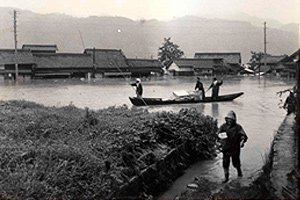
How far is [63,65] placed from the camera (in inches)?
1005

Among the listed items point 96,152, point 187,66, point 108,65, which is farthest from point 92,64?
point 96,152

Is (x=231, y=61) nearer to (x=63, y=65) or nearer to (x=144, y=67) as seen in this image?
(x=144, y=67)

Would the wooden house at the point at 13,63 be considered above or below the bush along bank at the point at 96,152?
above

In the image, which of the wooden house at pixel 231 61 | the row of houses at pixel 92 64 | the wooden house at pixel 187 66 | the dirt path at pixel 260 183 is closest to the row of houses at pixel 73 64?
the row of houses at pixel 92 64

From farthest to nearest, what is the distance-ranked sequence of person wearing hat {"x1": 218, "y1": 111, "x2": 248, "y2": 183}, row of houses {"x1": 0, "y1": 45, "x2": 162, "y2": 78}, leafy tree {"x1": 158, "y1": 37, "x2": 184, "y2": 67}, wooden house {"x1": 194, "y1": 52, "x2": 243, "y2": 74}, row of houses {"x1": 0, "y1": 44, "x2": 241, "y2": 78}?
leafy tree {"x1": 158, "y1": 37, "x2": 184, "y2": 67} < row of houses {"x1": 0, "y1": 45, "x2": 162, "y2": 78} < row of houses {"x1": 0, "y1": 44, "x2": 241, "y2": 78} < wooden house {"x1": 194, "y1": 52, "x2": 243, "y2": 74} < person wearing hat {"x1": 218, "y1": 111, "x2": 248, "y2": 183}

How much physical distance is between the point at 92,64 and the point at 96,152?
2366 centimetres

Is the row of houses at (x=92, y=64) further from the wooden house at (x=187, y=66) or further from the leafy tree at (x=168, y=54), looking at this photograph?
the leafy tree at (x=168, y=54)

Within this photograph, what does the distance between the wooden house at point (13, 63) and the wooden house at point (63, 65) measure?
0.47 meters

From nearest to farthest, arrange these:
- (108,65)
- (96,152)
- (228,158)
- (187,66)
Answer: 1. (96,152)
2. (228,158)
3. (187,66)
4. (108,65)

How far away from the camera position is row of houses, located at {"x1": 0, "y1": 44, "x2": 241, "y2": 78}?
23.8 meters

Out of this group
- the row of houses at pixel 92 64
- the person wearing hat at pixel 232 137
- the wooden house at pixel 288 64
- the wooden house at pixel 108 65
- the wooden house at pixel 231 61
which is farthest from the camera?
the wooden house at pixel 108 65

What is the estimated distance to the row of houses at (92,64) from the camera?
23822 millimetres

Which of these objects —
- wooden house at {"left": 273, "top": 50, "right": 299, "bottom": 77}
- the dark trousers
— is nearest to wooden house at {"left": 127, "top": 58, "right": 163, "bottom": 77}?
wooden house at {"left": 273, "top": 50, "right": 299, "bottom": 77}

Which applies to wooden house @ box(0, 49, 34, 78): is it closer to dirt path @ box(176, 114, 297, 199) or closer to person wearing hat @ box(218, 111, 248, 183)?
dirt path @ box(176, 114, 297, 199)
